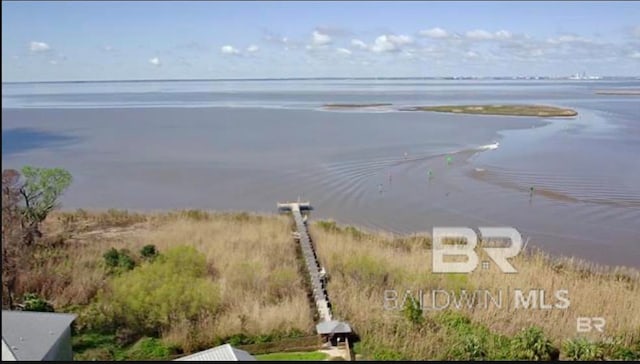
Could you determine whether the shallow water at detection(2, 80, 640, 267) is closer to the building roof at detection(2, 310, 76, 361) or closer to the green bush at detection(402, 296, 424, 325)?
the green bush at detection(402, 296, 424, 325)

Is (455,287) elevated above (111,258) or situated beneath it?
situated beneath

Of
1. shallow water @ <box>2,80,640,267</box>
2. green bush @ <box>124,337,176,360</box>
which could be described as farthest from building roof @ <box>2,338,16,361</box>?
shallow water @ <box>2,80,640,267</box>

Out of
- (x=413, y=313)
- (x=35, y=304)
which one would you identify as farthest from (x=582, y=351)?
(x=35, y=304)

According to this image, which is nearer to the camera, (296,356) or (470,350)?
(296,356)

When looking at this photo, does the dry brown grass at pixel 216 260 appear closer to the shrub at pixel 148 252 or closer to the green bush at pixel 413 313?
the shrub at pixel 148 252

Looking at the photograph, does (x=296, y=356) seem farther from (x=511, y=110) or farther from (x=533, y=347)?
(x=511, y=110)

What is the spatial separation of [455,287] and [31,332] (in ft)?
24.3

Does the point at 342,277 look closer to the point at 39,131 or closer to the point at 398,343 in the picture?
the point at 398,343

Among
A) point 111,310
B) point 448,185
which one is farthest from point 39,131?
point 111,310

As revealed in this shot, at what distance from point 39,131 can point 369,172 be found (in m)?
20.7

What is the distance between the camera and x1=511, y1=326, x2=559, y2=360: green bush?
9289 millimetres

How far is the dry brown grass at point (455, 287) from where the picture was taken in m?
10.1

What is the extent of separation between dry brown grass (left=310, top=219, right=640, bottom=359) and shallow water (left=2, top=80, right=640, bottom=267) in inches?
78.0

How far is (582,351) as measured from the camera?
9312 mm
